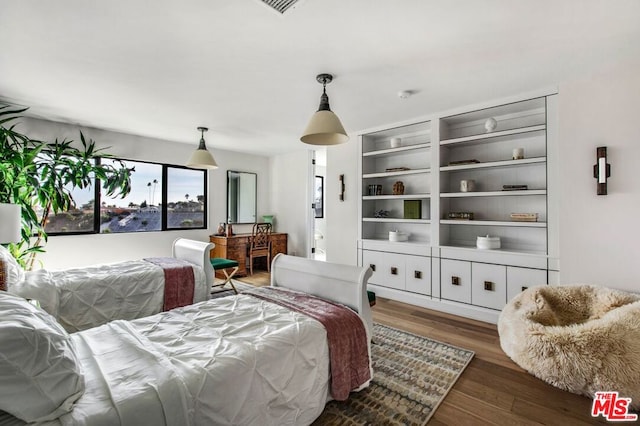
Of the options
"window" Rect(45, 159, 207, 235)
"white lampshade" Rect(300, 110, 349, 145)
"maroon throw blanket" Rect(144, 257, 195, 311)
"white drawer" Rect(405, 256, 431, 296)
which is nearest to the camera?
"white lampshade" Rect(300, 110, 349, 145)

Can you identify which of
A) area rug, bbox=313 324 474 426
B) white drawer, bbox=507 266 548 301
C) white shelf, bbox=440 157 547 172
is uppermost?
white shelf, bbox=440 157 547 172

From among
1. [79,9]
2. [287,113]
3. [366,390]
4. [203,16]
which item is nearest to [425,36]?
[203,16]

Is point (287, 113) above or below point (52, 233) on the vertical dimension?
above

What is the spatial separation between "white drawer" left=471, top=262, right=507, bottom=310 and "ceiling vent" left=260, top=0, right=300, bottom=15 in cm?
309

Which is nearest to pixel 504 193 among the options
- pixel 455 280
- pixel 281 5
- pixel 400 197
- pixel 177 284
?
pixel 455 280

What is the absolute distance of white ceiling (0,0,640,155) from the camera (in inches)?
71.9

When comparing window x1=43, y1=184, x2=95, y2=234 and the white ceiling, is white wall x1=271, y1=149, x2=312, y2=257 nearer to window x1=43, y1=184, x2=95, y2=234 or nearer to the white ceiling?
the white ceiling

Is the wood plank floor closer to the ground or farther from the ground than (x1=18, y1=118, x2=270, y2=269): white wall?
closer to the ground

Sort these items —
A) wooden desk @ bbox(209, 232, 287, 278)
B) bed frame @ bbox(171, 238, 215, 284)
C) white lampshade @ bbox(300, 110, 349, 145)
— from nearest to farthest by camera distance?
white lampshade @ bbox(300, 110, 349, 145)
bed frame @ bbox(171, 238, 215, 284)
wooden desk @ bbox(209, 232, 287, 278)

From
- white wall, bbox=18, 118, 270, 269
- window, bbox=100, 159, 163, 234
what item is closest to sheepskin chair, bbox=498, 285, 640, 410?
white wall, bbox=18, 118, 270, 269

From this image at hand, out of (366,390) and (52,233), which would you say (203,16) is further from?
(52,233)

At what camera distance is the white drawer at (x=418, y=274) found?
12.3 feet

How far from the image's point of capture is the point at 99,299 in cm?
280

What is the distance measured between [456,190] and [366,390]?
2858mm
